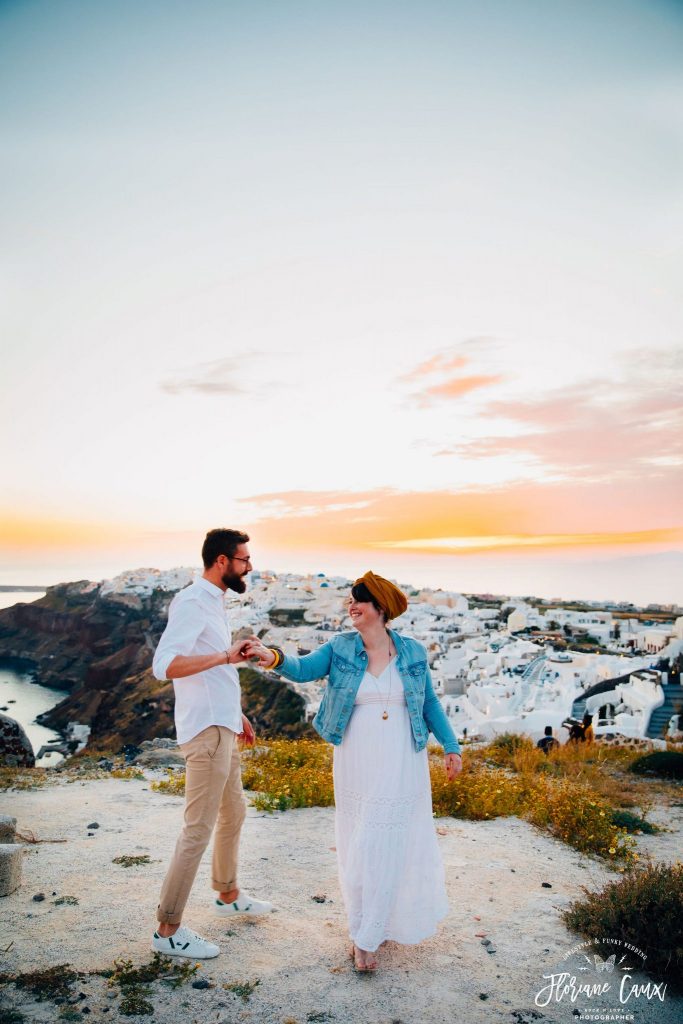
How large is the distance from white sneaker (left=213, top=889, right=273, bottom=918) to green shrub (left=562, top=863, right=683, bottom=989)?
1877 mm

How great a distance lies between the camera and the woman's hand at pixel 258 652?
11.0 feet

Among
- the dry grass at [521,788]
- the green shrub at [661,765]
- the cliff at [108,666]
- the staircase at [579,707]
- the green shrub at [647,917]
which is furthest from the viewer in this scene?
the cliff at [108,666]

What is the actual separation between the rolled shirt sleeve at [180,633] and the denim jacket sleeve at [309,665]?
1.69 ft

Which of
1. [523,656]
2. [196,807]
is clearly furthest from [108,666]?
[196,807]

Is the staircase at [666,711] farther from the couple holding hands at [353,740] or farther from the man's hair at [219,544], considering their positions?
the man's hair at [219,544]

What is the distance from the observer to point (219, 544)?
360cm

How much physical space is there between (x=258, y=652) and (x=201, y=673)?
355 mm

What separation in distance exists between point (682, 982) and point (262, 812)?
3.94 metres

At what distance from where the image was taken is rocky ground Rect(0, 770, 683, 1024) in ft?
10.3

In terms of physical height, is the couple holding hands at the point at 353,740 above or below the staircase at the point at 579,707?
above

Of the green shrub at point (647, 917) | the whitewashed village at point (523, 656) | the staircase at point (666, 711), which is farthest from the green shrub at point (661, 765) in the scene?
the staircase at point (666, 711)

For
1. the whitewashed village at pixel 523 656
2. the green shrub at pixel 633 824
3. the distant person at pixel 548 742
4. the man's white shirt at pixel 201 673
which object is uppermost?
the man's white shirt at pixel 201 673

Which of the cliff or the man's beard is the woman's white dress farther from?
the cliff

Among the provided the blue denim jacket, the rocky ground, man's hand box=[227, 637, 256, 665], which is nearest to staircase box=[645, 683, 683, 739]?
the rocky ground
